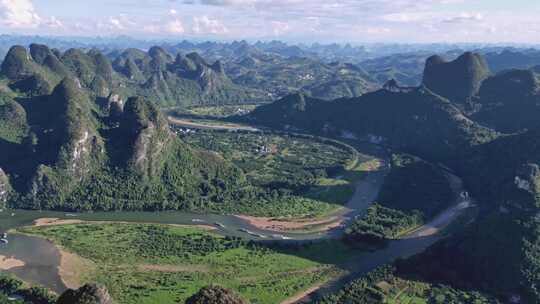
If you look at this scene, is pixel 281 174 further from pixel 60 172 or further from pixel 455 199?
pixel 60 172

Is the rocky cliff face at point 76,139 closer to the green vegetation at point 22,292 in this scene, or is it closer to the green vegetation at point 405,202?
the green vegetation at point 22,292

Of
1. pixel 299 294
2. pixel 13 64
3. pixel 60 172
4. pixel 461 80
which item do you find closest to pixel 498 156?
pixel 299 294

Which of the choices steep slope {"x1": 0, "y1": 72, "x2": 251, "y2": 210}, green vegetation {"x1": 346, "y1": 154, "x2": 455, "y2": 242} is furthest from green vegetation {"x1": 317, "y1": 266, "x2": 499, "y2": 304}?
steep slope {"x1": 0, "y1": 72, "x2": 251, "y2": 210}

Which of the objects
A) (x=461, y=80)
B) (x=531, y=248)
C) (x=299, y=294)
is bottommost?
(x=299, y=294)

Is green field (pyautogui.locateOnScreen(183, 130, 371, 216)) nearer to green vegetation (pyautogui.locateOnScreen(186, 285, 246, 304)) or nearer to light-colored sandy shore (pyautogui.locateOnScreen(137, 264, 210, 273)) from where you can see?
light-colored sandy shore (pyautogui.locateOnScreen(137, 264, 210, 273))

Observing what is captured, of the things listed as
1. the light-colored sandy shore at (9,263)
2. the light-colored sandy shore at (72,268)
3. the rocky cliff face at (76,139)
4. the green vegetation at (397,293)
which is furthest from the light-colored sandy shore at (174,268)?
the rocky cliff face at (76,139)

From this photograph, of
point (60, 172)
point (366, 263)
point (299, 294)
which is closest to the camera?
point (299, 294)

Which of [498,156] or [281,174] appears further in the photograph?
[281,174]
